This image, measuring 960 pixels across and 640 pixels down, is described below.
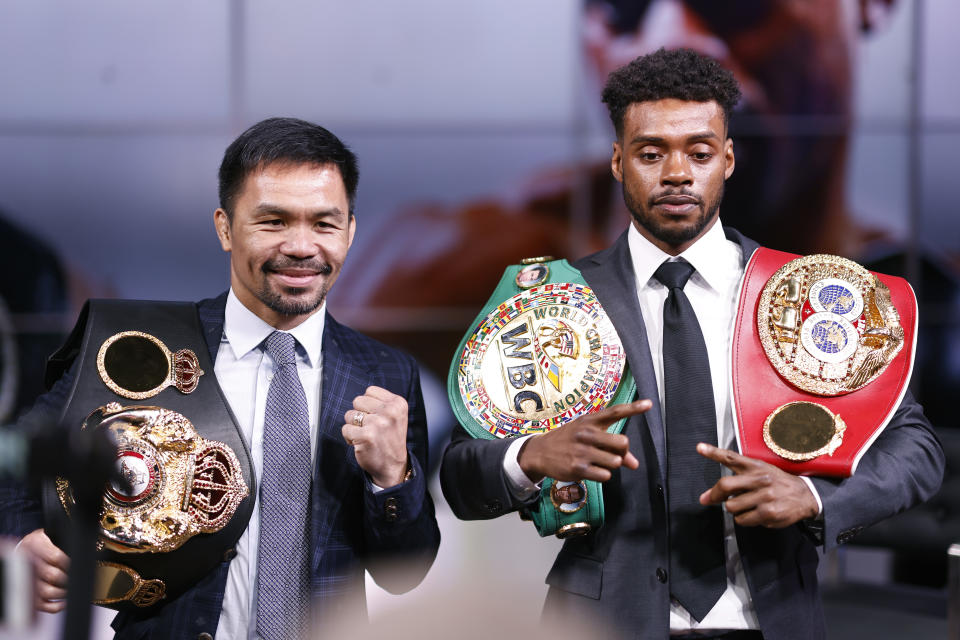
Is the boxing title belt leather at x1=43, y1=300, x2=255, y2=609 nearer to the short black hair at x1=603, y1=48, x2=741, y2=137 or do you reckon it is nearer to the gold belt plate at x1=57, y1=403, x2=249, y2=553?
the gold belt plate at x1=57, y1=403, x2=249, y2=553

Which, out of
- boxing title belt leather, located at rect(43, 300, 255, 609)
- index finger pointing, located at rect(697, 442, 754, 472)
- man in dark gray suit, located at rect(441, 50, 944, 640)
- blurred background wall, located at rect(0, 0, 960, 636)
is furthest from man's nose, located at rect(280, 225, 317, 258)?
blurred background wall, located at rect(0, 0, 960, 636)

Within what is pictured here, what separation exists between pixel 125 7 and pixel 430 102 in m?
1.71

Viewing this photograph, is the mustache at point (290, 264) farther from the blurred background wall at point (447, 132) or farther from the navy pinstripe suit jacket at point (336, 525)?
the blurred background wall at point (447, 132)

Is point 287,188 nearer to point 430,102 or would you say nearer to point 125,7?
point 430,102

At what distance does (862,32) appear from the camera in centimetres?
488

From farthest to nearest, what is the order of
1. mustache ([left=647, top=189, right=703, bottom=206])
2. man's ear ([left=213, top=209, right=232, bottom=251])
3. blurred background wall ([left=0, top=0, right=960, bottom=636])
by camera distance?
blurred background wall ([left=0, top=0, right=960, bottom=636]), man's ear ([left=213, top=209, right=232, bottom=251]), mustache ([left=647, top=189, right=703, bottom=206])

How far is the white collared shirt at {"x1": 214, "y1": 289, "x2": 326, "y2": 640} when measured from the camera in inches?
60.4

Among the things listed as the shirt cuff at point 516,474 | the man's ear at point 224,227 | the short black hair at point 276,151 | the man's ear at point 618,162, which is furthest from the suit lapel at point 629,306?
the man's ear at point 224,227

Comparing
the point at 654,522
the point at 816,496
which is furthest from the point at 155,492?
the point at 816,496

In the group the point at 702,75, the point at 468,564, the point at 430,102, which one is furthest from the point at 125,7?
the point at 468,564

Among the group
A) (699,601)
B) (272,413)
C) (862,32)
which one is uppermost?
(862,32)

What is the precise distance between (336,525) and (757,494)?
0.72 m

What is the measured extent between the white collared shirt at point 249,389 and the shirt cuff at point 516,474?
36 centimetres

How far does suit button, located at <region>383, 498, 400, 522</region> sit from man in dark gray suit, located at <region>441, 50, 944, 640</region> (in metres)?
0.12
